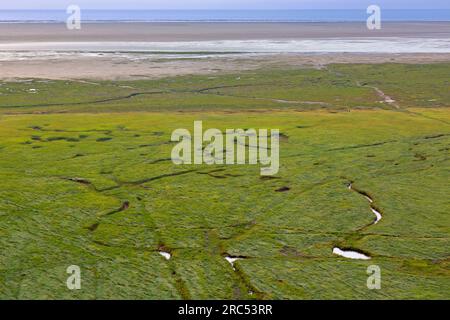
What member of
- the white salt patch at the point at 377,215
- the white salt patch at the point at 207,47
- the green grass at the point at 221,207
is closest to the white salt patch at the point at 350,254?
the green grass at the point at 221,207

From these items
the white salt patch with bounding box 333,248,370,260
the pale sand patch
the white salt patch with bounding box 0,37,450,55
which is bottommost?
the white salt patch with bounding box 333,248,370,260

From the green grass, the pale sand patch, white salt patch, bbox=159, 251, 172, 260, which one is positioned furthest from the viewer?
the pale sand patch

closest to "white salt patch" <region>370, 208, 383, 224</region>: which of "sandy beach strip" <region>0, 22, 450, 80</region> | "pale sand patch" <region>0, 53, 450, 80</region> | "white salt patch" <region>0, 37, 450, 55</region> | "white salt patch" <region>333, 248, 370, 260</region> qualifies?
"white salt patch" <region>333, 248, 370, 260</region>

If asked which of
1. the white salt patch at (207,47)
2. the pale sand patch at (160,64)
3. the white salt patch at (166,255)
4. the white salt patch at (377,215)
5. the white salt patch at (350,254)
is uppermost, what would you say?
the white salt patch at (207,47)

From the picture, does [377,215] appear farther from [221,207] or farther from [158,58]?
[158,58]

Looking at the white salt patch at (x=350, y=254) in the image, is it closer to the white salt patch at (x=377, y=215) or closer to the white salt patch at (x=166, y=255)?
the white salt patch at (x=377, y=215)

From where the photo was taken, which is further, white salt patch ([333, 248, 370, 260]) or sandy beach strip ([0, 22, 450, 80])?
sandy beach strip ([0, 22, 450, 80])

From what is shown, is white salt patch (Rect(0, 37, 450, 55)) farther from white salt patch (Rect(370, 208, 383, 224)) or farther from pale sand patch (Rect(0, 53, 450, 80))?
white salt patch (Rect(370, 208, 383, 224))

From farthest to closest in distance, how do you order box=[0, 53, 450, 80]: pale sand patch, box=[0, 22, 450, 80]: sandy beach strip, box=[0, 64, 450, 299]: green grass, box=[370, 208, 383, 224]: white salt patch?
box=[0, 22, 450, 80]: sandy beach strip → box=[0, 53, 450, 80]: pale sand patch → box=[370, 208, 383, 224]: white salt patch → box=[0, 64, 450, 299]: green grass

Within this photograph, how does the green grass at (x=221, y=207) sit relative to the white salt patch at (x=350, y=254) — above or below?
above
